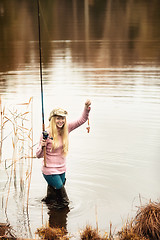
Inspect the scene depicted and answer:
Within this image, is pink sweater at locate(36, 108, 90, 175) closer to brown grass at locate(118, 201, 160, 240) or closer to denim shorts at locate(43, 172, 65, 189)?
denim shorts at locate(43, 172, 65, 189)

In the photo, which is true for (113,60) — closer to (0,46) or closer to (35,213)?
(0,46)

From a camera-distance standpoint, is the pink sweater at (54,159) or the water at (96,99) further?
the water at (96,99)

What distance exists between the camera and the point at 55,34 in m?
20.2

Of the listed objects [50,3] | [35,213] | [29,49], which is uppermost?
[50,3]

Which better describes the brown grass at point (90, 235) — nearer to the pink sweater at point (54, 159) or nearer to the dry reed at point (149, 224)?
the dry reed at point (149, 224)

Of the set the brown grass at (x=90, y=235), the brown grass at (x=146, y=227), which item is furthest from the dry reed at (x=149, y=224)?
the brown grass at (x=90, y=235)

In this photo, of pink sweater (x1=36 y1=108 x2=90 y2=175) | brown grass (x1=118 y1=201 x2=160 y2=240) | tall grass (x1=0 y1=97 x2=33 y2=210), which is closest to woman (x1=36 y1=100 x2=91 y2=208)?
pink sweater (x1=36 y1=108 x2=90 y2=175)

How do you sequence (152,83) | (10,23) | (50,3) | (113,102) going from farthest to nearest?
(50,3) < (10,23) < (152,83) < (113,102)

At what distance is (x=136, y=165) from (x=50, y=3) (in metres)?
25.0

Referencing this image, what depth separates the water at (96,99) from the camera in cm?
571

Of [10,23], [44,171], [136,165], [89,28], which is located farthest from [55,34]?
[44,171]

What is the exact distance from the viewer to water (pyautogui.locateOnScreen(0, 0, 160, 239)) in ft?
18.7

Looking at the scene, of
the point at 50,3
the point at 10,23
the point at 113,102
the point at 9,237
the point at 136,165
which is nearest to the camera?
the point at 9,237

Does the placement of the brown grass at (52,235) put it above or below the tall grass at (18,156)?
below
